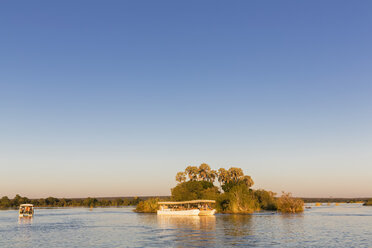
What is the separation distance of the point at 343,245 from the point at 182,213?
70487mm

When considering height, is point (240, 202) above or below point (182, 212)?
above

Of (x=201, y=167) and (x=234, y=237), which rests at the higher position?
(x=201, y=167)

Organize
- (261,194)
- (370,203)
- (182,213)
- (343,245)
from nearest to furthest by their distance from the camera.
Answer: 1. (343,245)
2. (182,213)
3. (261,194)
4. (370,203)

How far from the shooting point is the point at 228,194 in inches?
4633

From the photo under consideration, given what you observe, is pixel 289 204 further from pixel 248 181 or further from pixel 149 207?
pixel 149 207

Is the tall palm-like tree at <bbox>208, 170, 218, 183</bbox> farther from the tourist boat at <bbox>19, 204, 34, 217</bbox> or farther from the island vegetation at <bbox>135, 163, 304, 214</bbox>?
the tourist boat at <bbox>19, 204, 34, 217</bbox>

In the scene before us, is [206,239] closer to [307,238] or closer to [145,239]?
[145,239]

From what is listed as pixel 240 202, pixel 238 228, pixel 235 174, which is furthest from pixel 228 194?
pixel 238 228

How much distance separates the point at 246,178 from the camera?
148750 mm

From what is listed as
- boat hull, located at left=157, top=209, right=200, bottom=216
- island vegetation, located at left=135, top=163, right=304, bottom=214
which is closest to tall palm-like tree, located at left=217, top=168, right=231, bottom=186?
island vegetation, located at left=135, top=163, right=304, bottom=214

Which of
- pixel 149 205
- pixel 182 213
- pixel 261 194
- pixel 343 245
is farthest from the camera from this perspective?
pixel 149 205

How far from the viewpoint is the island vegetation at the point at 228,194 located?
111 metres

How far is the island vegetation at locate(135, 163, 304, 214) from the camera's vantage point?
111000 millimetres

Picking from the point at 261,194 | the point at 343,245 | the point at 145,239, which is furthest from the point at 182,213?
the point at 343,245
